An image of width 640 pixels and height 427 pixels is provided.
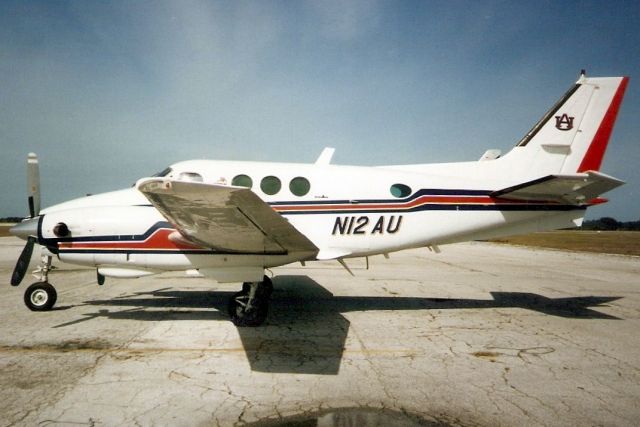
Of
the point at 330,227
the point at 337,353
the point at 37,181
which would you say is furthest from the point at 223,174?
the point at 37,181

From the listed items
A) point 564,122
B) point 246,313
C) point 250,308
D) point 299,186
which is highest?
point 564,122

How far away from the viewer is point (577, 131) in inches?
320

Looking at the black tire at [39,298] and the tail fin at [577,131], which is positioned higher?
the tail fin at [577,131]

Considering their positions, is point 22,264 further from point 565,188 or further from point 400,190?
Answer: point 565,188

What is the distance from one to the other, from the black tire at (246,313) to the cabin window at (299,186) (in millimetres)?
2243

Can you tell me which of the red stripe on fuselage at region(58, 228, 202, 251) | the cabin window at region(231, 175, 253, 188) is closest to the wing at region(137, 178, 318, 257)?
the red stripe on fuselage at region(58, 228, 202, 251)

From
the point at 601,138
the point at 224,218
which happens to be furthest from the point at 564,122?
the point at 224,218

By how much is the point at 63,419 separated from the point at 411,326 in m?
5.46

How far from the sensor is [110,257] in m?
6.82

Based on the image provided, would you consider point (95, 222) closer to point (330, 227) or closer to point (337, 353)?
point (330, 227)

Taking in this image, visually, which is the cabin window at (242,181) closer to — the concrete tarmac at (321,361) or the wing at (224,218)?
the wing at (224,218)

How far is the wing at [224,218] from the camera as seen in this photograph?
444cm

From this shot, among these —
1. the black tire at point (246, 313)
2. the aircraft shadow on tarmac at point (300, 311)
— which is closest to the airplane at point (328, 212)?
the black tire at point (246, 313)

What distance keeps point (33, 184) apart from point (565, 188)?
38.5 feet
